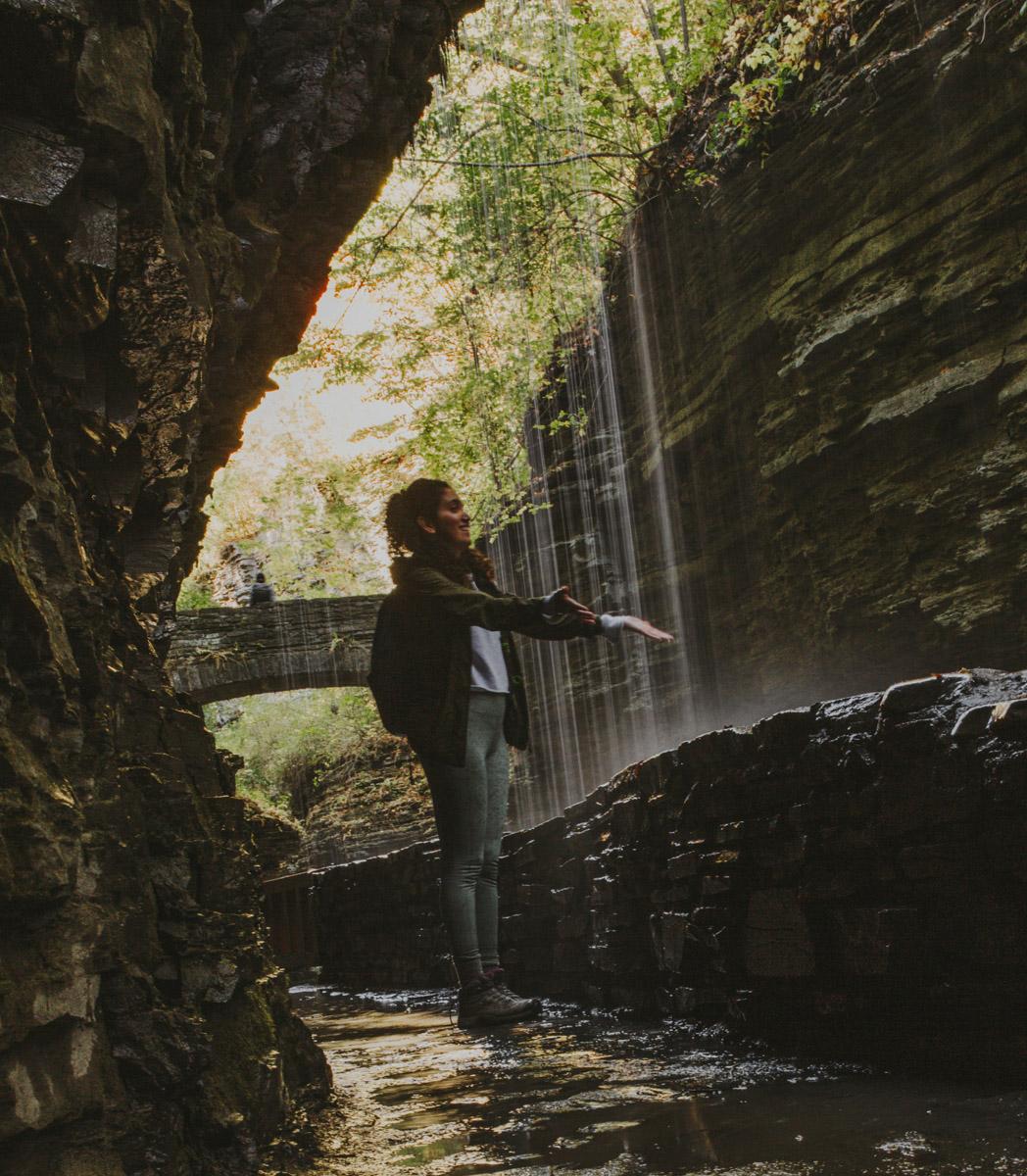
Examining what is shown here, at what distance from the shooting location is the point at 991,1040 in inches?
84.2

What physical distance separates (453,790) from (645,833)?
0.75 m

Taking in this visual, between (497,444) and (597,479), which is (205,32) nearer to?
(597,479)

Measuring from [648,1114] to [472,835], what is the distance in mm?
1741

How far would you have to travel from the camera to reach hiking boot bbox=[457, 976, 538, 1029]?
12.4 feet

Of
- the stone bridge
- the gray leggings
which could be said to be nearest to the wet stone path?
the gray leggings

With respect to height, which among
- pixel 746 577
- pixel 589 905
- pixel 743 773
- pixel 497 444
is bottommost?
pixel 589 905

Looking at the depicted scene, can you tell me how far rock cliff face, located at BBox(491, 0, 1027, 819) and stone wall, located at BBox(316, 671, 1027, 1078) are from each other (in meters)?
5.02

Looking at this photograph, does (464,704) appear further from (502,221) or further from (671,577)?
(502,221)

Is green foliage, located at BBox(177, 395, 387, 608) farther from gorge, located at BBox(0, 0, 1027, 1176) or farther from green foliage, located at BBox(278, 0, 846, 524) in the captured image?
gorge, located at BBox(0, 0, 1027, 1176)

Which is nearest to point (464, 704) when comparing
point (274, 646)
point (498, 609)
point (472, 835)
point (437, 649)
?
point (437, 649)

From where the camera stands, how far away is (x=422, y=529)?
14.0ft

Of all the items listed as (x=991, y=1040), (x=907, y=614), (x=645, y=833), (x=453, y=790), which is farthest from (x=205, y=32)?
(x=907, y=614)

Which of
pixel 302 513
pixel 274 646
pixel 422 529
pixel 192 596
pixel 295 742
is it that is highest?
pixel 302 513

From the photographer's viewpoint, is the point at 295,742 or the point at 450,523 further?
the point at 295,742
